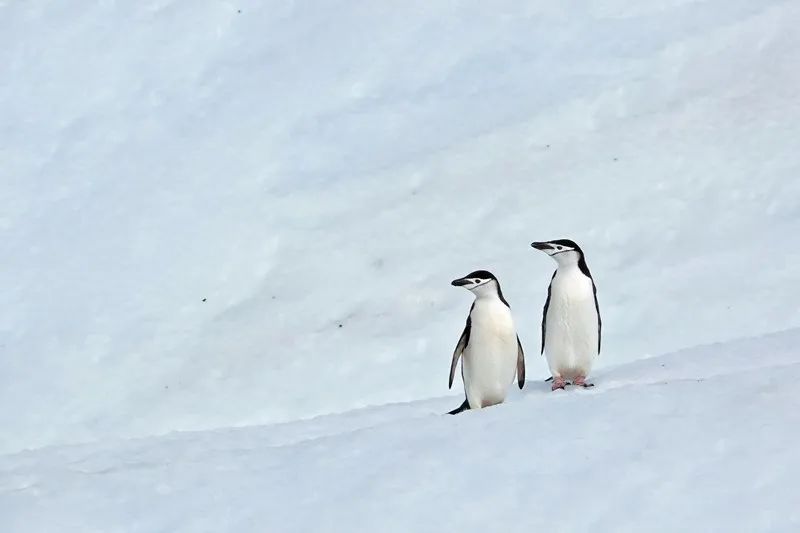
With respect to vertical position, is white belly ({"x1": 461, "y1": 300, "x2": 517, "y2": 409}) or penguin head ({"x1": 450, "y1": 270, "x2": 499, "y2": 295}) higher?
penguin head ({"x1": 450, "y1": 270, "x2": 499, "y2": 295})

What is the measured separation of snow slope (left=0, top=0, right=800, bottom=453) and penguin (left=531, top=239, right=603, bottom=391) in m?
1.45

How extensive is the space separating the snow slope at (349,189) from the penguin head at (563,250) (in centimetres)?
152

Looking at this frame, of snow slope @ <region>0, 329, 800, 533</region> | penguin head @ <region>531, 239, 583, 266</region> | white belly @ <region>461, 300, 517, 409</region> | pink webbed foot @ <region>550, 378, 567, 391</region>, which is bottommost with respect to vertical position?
pink webbed foot @ <region>550, 378, 567, 391</region>

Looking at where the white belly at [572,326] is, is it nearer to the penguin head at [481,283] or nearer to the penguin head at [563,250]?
the penguin head at [563,250]

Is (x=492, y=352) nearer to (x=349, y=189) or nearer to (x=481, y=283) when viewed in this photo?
(x=481, y=283)

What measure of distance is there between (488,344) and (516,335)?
0.10 metres

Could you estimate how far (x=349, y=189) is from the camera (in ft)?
23.2

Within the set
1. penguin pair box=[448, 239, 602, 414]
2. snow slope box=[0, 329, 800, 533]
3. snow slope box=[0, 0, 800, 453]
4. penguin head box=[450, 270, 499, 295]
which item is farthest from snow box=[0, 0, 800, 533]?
snow slope box=[0, 329, 800, 533]

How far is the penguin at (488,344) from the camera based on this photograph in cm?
455

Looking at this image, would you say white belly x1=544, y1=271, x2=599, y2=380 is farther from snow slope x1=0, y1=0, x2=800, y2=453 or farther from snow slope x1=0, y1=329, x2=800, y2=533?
snow slope x1=0, y1=0, x2=800, y2=453

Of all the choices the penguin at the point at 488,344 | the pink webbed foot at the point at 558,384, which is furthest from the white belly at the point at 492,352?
the pink webbed foot at the point at 558,384

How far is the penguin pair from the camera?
456cm

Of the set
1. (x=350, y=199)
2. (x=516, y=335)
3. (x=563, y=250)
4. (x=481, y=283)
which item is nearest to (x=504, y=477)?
(x=516, y=335)

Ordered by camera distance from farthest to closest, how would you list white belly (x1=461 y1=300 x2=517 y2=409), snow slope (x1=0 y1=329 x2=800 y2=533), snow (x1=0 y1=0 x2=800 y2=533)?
snow (x1=0 y1=0 x2=800 y2=533) → white belly (x1=461 y1=300 x2=517 y2=409) → snow slope (x1=0 y1=329 x2=800 y2=533)
